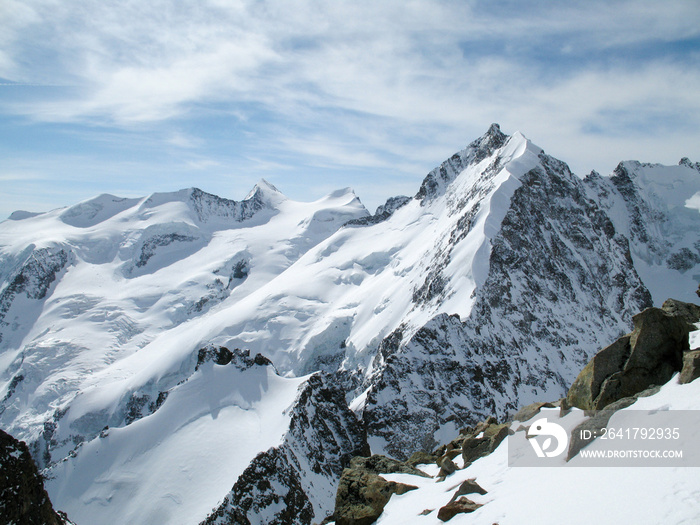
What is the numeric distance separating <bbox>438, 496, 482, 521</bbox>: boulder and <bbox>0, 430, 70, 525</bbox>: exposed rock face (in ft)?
54.0

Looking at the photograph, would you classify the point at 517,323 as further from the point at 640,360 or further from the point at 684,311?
the point at 640,360

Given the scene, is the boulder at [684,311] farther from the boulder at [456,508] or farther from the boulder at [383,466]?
the boulder at [383,466]

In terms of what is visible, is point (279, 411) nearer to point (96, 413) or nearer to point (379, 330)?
point (379, 330)

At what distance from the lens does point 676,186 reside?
15550 cm

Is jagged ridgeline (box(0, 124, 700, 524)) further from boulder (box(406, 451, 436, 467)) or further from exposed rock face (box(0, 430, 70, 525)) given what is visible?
exposed rock face (box(0, 430, 70, 525))

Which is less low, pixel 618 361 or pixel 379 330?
pixel 379 330

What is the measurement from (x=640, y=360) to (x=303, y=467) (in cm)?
2885

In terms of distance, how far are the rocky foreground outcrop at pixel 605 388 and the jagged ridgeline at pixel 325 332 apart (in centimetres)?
1821

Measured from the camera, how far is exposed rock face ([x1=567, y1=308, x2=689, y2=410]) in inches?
631

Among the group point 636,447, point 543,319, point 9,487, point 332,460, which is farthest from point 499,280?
point 9,487

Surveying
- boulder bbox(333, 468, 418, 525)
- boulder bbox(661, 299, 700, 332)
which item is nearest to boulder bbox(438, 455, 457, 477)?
boulder bbox(333, 468, 418, 525)

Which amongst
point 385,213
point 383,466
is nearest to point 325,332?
point 385,213

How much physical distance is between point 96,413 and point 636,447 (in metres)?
112

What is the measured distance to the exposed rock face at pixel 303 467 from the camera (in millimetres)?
33469
